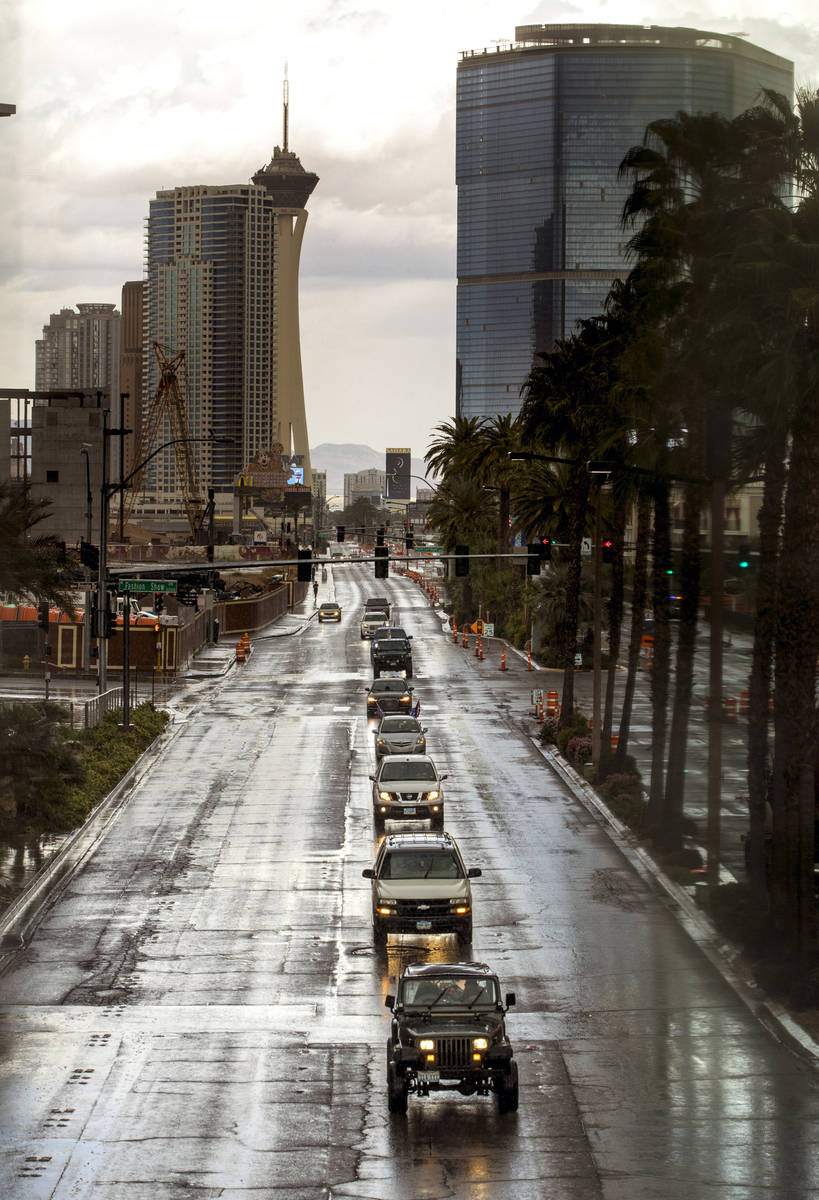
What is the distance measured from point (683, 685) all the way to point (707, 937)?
1010 cm

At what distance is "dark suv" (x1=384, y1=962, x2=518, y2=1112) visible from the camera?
18297mm

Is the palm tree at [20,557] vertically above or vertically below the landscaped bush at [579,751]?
above

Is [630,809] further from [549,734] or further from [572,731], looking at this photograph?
[549,734]

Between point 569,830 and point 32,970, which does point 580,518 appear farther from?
point 32,970

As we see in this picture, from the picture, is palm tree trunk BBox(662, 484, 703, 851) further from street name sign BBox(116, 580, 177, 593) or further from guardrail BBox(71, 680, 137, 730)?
street name sign BBox(116, 580, 177, 593)

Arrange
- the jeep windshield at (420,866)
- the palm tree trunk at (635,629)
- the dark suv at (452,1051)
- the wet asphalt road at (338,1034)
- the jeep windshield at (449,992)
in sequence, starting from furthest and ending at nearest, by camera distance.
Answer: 1. the palm tree trunk at (635,629)
2. the jeep windshield at (420,866)
3. the jeep windshield at (449,992)
4. the dark suv at (452,1051)
5. the wet asphalt road at (338,1034)

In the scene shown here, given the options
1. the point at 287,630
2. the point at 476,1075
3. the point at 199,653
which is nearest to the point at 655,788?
the point at 476,1075

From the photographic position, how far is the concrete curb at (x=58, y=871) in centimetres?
2822

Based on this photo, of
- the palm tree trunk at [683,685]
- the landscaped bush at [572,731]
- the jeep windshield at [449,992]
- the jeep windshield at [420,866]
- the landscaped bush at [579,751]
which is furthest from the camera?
the landscaped bush at [572,731]

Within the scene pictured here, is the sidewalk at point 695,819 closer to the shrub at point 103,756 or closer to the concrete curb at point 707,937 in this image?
the concrete curb at point 707,937

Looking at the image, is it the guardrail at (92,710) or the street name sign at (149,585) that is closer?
the guardrail at (92,710)

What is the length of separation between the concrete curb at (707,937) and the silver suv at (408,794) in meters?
4.63

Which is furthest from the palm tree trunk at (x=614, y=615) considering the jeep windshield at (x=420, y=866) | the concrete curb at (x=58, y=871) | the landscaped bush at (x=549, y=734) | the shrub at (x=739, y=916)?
the jeep windshield at (x=420, y=866)

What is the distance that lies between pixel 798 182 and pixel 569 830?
708 inches
